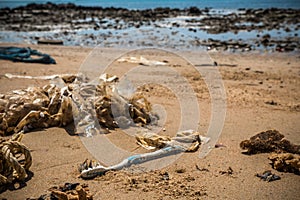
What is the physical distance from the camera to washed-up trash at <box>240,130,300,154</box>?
4.03 metres

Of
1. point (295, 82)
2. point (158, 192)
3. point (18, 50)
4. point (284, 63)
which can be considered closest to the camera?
point (158, 192)

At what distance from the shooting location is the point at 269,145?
4.11 metres

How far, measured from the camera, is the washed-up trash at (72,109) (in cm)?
447

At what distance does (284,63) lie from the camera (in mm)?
11242

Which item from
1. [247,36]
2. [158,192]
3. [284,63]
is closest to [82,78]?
[158,192]

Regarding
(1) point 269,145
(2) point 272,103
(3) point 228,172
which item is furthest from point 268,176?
(2) point 272,103

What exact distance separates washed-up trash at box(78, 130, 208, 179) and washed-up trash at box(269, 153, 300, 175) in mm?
958

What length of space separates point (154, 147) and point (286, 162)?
5.15ft

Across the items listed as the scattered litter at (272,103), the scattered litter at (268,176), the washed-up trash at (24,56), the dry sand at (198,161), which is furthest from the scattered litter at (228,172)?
the washed-up trash at (24,56)

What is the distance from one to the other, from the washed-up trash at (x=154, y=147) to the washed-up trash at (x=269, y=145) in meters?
0.59

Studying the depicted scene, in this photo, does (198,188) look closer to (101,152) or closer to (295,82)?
(101,152)

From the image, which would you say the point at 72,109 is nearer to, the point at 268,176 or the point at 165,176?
the point at 165,176

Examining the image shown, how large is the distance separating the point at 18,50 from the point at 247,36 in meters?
12.4

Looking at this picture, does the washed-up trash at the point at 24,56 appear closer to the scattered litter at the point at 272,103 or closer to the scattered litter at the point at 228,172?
the scattered litter at the point at 272,103
